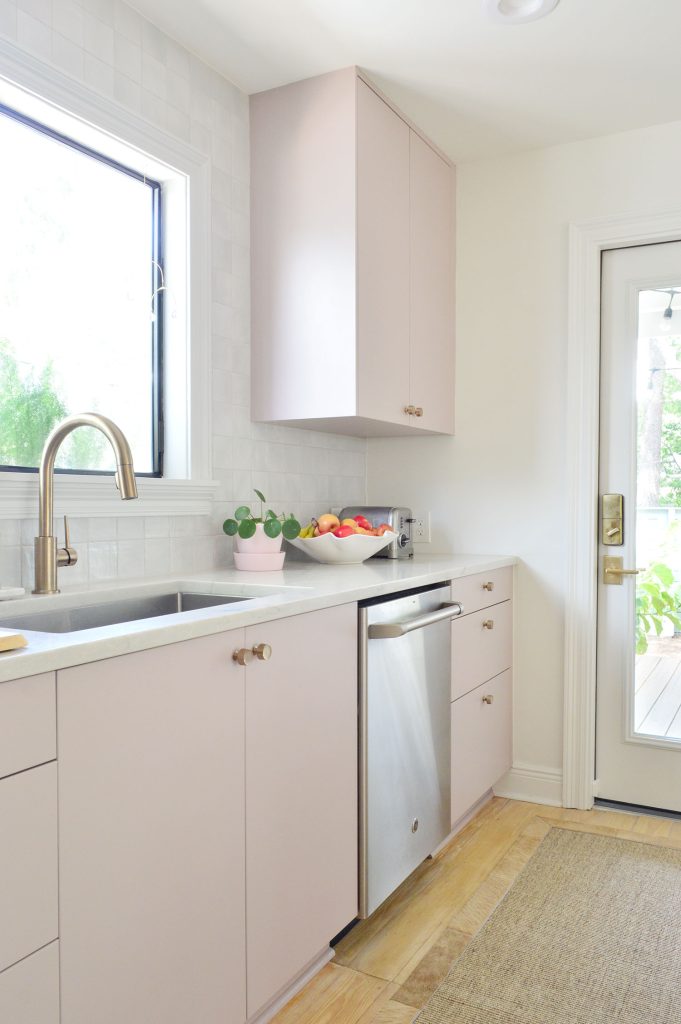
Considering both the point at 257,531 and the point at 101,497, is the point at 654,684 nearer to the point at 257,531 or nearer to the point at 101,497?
the point at 257,531

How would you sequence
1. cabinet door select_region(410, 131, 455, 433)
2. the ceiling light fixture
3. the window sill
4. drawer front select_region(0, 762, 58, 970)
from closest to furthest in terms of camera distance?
drawer front select_region(0, 762, 58, 970)
the window sill
the ceiling light fixture
cabinet door select_region(410, 131, 455, 433)

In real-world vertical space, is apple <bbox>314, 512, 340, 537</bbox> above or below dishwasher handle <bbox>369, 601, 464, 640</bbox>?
above

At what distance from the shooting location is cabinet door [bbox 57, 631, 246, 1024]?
3.62 feet

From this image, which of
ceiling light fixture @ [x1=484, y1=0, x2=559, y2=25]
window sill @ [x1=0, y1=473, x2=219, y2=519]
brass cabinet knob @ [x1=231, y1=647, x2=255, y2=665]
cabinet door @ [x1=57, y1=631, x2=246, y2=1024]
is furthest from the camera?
ceiling light fixture @ [x1=484, y1=0, x2=559, y2=25]

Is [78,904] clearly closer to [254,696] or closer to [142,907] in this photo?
[142,907]

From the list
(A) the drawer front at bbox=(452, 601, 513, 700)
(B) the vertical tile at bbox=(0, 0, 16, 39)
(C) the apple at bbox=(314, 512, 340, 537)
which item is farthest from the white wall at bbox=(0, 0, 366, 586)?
(A) the drawer front at bbox=(452, 601, 513, 700)

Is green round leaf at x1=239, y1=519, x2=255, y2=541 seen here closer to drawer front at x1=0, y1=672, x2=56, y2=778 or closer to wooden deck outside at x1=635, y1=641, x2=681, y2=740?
drawer front at x1=0, y1=672, x2=56, y2=778

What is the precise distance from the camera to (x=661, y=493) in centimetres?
275

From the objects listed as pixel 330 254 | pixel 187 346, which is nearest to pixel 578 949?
pixel 187 346

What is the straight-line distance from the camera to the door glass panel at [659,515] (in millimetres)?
2727

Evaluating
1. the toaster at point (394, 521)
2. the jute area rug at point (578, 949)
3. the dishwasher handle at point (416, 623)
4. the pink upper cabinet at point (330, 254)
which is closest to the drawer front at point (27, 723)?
the dishwasher handle at point (416, 623)

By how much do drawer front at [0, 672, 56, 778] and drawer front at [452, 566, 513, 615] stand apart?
150cm

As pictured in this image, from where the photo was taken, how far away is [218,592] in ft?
6.39

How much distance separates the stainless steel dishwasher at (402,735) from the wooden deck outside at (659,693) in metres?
0.86
